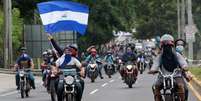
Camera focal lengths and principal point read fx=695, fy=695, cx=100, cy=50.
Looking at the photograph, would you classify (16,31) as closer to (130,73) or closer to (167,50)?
(130,73)

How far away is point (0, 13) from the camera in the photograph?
187ft

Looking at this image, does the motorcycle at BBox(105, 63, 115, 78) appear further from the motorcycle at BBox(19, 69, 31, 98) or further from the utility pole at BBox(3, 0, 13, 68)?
the motorcycle at BBox(19, 69, 31, 98)

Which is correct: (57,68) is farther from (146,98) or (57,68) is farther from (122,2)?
(122,2)

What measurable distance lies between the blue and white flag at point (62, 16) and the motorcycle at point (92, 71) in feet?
25.9

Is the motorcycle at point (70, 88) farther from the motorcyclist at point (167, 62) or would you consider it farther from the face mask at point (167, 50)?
the face mask at point (167, 50)

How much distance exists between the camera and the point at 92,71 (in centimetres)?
3675

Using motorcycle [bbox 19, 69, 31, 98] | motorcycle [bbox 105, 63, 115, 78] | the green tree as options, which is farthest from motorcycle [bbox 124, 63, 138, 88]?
the green tree

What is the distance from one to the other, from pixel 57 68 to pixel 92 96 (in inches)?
296

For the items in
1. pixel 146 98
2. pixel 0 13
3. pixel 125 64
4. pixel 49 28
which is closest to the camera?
pixel 146 98

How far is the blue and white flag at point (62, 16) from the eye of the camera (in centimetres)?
2583

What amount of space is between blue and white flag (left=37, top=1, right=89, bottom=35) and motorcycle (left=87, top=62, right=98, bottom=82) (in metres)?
7.88

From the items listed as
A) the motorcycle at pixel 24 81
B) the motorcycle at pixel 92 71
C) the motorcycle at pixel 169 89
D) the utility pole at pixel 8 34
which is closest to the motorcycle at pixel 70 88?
the motorcycle at pixel 169 89

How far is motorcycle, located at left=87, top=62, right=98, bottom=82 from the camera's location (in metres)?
36.6

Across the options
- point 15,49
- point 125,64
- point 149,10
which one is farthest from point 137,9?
point 125,64
